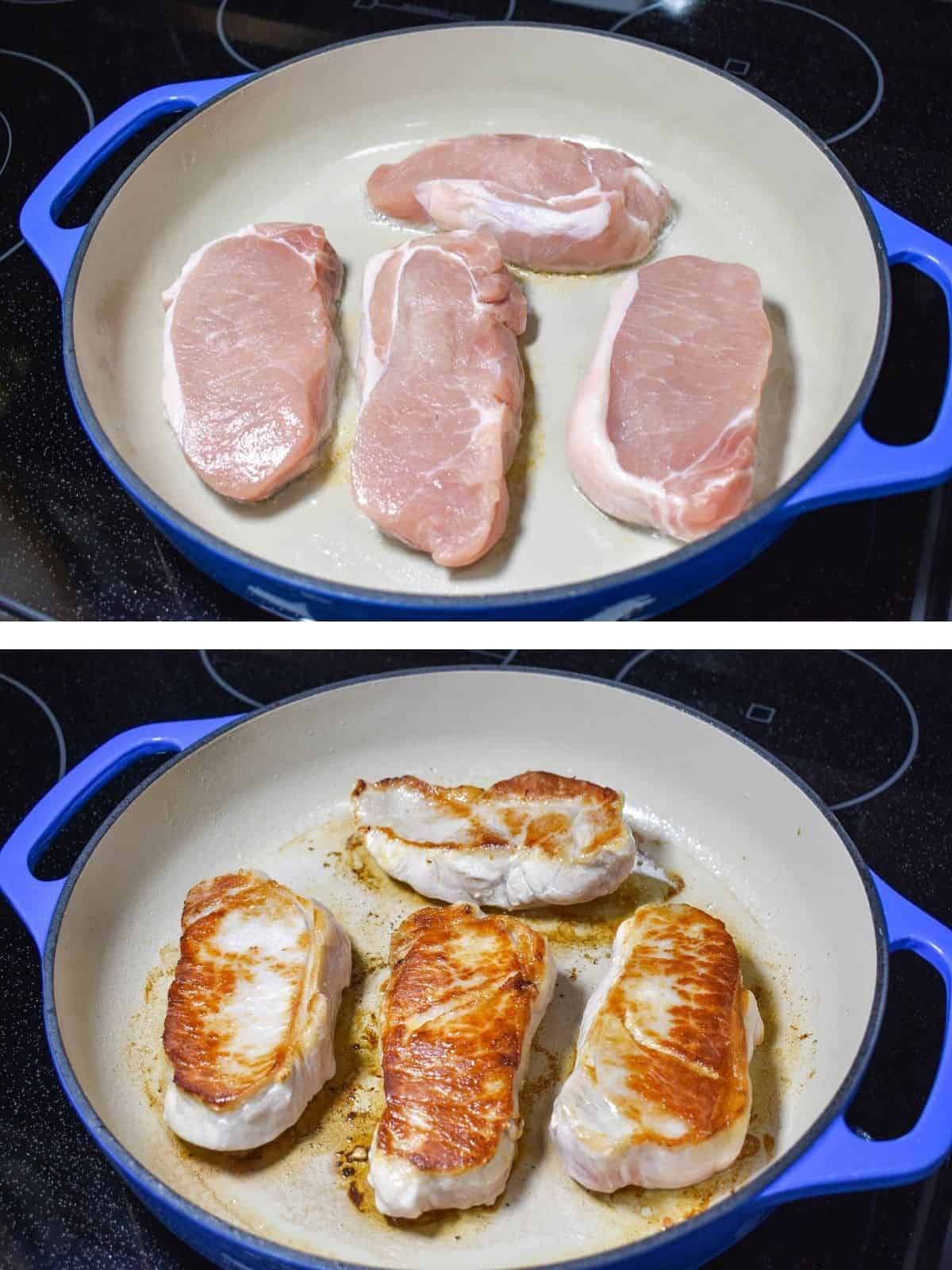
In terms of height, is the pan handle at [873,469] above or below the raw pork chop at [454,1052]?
above

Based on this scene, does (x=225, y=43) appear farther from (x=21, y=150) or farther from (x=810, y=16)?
(x=810, y=16)

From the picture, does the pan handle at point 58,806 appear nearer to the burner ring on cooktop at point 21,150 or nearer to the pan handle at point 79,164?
the pan handle at point 79,164

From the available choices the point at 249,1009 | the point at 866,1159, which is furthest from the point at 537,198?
the point at 866,1159

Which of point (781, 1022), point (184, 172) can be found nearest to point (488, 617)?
point (781, 1022)

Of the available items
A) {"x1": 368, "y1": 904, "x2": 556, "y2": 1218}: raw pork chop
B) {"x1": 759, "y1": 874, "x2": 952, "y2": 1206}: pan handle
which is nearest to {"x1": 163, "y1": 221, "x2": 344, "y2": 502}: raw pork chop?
{"x1": 368, "y1": 904, "x2": 556, "y2": 1218}: raw pork chop

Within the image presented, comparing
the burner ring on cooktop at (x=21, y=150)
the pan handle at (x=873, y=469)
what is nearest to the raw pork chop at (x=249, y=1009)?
the pan handle at (x=873, y=469)

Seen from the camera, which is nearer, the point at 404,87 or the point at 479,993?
the point at 479,993

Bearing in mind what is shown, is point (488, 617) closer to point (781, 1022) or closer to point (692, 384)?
point (692, 384)
